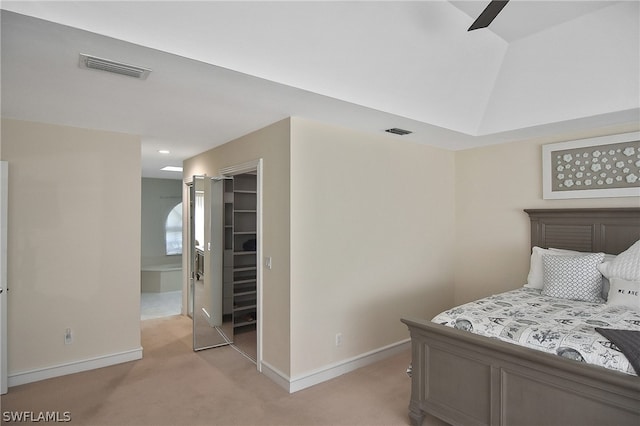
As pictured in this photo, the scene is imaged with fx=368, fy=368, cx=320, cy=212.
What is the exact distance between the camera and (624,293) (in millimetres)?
2801

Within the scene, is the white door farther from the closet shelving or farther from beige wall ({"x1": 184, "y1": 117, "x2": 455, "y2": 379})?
the closet shelving

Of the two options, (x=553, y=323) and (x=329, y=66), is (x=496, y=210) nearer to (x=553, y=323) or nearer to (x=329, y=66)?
(x=553, y=323)

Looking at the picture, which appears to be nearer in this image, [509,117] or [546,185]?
[509,117]

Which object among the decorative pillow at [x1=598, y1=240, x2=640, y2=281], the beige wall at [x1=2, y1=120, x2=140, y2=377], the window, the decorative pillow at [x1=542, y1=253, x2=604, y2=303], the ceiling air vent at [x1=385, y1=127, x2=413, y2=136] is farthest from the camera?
the window

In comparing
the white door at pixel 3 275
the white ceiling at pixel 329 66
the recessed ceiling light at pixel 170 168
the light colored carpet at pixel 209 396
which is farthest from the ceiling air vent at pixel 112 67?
the recessed ceiling light at pixel 170 168

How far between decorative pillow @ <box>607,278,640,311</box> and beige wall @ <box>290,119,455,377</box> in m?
1.84

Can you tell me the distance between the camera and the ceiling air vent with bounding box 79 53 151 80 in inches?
80.5

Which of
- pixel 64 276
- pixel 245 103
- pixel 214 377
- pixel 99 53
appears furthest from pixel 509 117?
pixel 64 276

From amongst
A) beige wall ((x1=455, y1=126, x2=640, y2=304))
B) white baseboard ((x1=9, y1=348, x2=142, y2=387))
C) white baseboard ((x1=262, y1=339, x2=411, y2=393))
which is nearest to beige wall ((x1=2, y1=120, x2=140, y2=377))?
white baseboard ((x1=9, y1=348, x2=142, y2=387))

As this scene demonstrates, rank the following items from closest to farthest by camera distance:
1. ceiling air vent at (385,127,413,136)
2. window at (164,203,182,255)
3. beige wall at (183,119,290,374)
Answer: beige wall at (183,119,290,374)
ceiling air vent at (385,127,413,136)
window at (164,203,182,255)

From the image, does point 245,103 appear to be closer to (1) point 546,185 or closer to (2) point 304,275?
(2) point 304,275

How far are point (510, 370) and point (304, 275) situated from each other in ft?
5.55

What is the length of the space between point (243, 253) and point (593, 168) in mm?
4055

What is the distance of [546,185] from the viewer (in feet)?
12.8
